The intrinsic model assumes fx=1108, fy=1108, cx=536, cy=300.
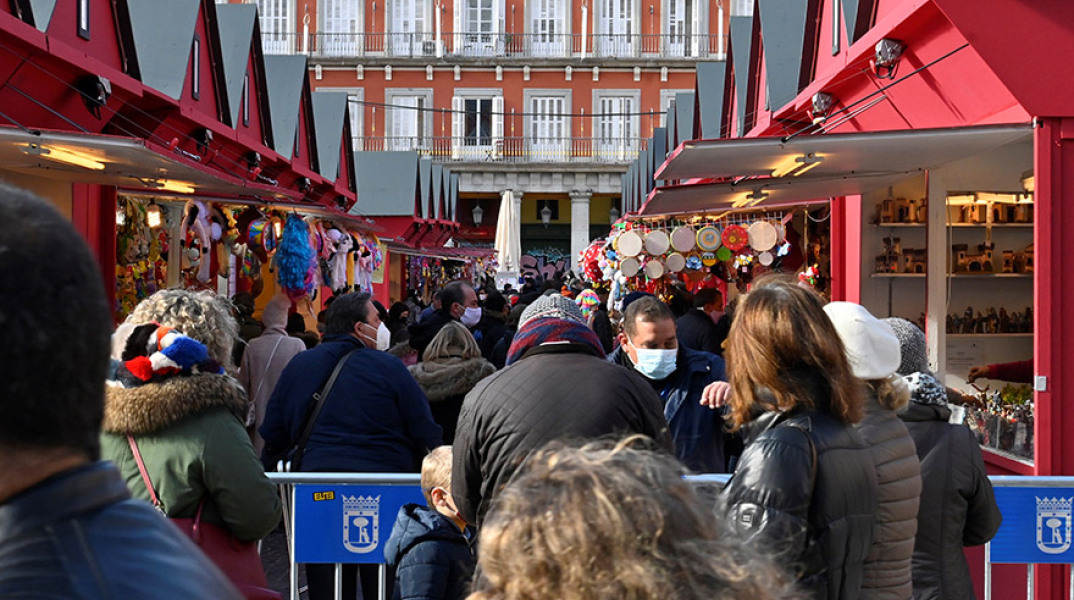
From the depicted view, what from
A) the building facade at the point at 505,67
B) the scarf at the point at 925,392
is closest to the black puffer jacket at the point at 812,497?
the scarf at the point at 925,392

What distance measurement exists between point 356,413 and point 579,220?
38.8 metres

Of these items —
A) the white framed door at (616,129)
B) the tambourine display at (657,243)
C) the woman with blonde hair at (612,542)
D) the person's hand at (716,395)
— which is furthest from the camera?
the white framed door at (616,129)

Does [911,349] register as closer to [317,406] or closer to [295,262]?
[317,406]

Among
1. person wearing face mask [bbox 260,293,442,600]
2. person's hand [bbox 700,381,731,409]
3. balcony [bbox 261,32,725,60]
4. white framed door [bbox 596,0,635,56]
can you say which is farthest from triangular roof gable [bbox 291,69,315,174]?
white framed door [bbox 596,0,635,56]

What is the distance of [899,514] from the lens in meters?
3.01

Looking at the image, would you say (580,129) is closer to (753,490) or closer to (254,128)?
(254,128)

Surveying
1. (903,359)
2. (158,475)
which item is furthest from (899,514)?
(158,475)

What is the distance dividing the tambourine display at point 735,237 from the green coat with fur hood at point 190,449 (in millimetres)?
8027

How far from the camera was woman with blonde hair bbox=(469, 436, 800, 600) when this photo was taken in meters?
1.44

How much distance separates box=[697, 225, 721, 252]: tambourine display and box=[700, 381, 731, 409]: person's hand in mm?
5821

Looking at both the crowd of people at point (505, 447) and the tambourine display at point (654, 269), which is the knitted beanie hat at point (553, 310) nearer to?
the crowd of people at point (505, 447)

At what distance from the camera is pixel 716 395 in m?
5.20

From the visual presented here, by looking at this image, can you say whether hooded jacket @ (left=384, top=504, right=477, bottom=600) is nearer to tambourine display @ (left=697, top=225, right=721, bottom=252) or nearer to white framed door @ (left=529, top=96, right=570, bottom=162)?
tambourine display @ (left=697, top=225, right=721, bottom=252)

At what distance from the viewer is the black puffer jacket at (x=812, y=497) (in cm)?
270
